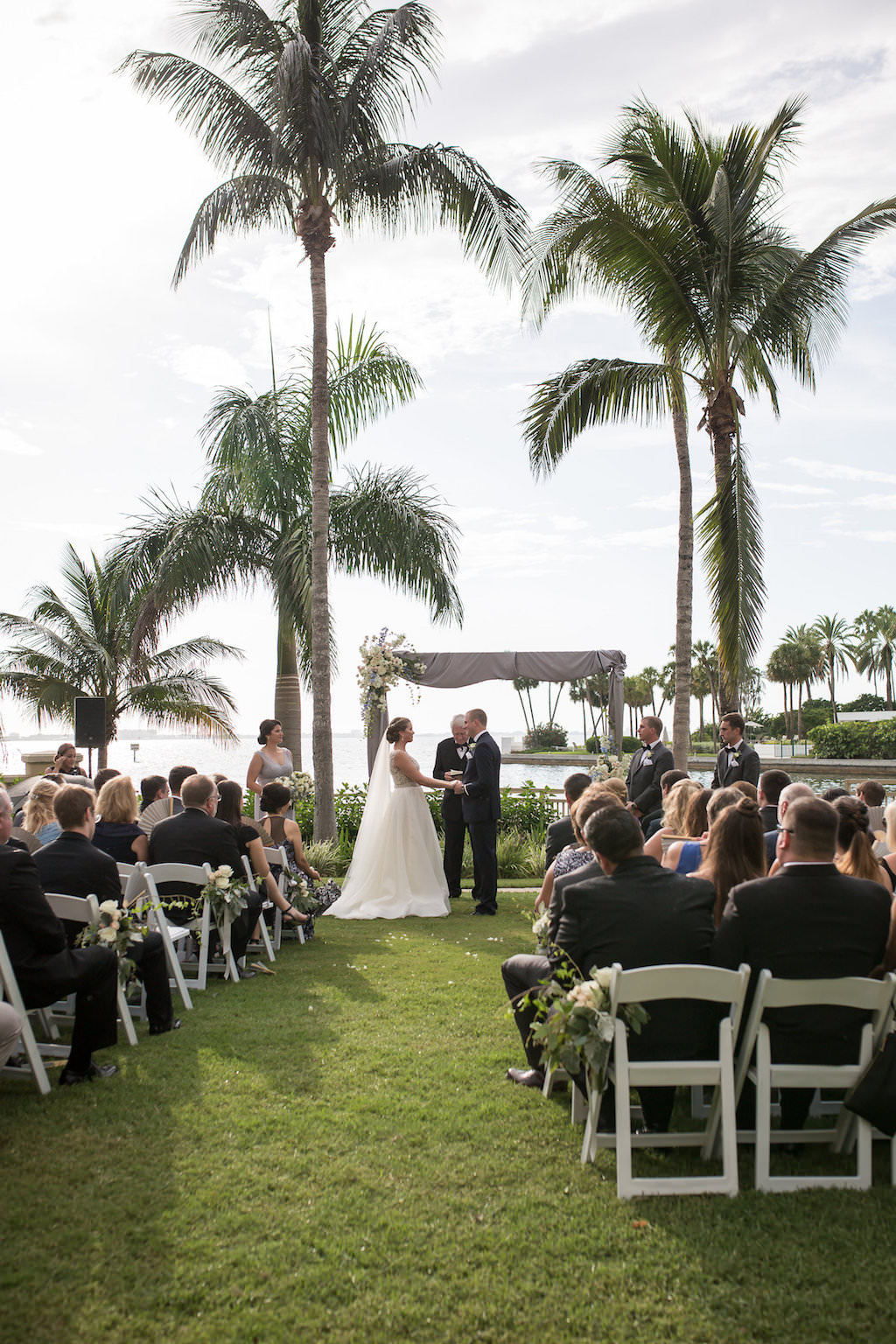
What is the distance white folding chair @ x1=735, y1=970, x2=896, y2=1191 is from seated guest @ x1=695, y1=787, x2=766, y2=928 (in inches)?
28.9

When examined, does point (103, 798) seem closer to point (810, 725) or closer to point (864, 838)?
point (864, 838)

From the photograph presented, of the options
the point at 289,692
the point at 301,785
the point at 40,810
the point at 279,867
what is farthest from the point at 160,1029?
the point at 289,692

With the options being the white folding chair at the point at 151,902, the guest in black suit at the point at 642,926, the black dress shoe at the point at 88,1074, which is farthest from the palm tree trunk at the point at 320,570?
the guest in black suit at the point at 642,926

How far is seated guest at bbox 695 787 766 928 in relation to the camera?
177 inches

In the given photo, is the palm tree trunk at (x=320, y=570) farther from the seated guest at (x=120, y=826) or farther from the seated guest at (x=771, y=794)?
the seated guest at (x=771, y=794)

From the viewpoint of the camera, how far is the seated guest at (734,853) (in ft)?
14.8

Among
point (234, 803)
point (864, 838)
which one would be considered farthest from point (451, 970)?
point (864, 838)

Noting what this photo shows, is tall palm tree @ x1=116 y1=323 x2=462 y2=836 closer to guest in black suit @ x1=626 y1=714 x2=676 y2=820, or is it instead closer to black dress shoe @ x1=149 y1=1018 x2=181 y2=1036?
guest in black suit @ x1=626 y1=714 x2=676 y2=820

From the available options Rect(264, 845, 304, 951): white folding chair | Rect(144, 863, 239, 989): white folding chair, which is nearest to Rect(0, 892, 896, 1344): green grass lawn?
Rect(144, 863, 239, 989): white folding chair

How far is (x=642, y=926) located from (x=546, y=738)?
41872 millimetres

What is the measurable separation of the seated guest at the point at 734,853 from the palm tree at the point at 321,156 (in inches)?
365

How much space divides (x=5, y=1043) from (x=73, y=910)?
3.22ft

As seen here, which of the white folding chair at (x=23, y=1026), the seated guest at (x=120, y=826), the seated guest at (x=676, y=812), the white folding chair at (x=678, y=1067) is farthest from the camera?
the seated guest at (x=120, y=826)

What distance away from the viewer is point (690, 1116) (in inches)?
182
